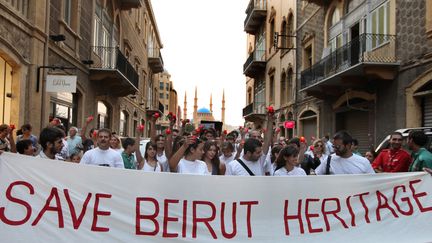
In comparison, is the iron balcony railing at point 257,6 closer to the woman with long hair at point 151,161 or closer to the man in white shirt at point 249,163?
the woman with long hair at point 151,161

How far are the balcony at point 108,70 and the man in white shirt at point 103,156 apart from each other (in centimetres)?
1227

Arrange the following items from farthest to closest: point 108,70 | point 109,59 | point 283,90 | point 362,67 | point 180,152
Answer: point 283,90 → point 109,59 → point 108,70 → point 362,67 → point 180,152

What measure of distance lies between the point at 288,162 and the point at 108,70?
13876mm

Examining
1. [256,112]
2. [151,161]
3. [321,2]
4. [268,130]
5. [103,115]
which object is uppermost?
[321,2]

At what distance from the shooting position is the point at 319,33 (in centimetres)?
2227

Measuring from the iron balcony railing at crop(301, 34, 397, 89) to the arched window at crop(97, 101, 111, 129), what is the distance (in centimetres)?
964

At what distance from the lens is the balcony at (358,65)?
581 inches

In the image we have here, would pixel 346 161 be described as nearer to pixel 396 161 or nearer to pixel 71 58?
pixel 396 161

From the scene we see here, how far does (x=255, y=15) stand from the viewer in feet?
114

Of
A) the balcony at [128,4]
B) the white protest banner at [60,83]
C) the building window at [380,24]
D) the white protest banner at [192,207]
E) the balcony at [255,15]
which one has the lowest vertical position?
the white protest banner at [192,207]

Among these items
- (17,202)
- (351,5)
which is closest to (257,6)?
(351,5)

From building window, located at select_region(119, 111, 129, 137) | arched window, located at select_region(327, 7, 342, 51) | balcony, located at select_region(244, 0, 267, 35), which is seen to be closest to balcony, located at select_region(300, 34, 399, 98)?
arched window, located at select_region(327, 7, 342, 51)

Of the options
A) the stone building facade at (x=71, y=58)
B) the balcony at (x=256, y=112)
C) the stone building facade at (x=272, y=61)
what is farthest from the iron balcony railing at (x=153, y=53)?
the balcony at (x=256, y=112)

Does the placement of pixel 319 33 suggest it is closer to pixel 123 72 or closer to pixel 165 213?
pixel 123 72
